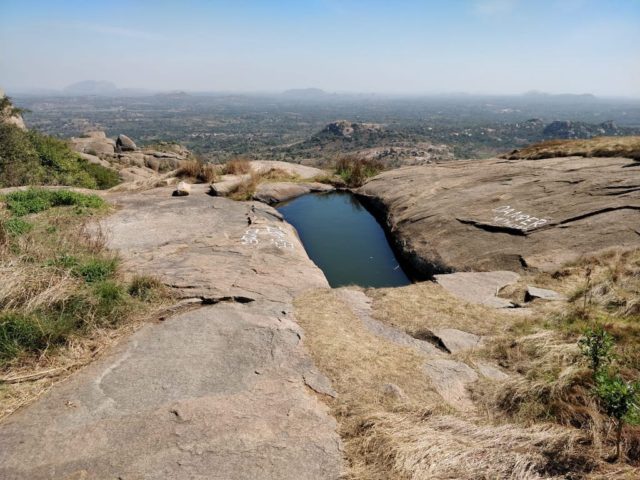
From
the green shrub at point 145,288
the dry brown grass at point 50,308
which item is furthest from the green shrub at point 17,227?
the green shrub at point 145,288

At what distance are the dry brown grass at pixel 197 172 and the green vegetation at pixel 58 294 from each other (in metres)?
8.87

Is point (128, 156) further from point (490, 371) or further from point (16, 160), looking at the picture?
point (490, 371)

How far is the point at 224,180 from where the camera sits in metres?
15.8

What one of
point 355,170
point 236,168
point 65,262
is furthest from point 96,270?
point 355,170

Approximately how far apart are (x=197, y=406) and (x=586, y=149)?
15.2 m

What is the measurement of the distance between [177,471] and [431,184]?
1236 cm

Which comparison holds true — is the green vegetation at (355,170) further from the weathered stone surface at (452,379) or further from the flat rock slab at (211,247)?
the weathered stone surface at (452,379)

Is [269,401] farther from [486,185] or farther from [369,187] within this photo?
[369,187]

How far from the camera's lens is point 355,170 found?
18375 mm

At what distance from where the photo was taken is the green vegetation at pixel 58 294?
15.1ft

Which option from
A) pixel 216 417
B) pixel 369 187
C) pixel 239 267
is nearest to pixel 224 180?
pixel 369 187

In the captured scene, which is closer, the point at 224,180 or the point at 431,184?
the point at 431,184

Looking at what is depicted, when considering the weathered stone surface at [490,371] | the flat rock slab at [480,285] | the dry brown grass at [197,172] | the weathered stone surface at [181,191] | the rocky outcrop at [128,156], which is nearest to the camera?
the weathered stone surface at [490,371]

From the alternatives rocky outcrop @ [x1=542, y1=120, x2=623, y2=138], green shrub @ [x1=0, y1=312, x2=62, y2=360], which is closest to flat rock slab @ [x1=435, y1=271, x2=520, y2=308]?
green shrub @ [x1=0, y1=312, x2=62, y2=360]
